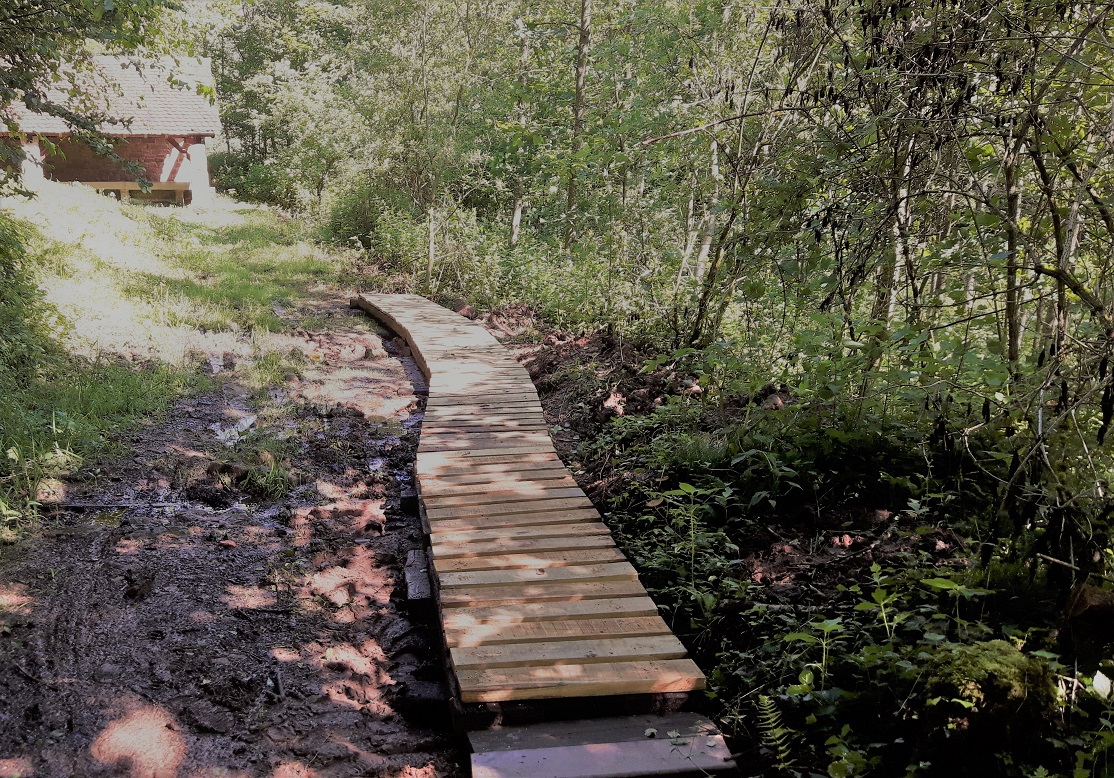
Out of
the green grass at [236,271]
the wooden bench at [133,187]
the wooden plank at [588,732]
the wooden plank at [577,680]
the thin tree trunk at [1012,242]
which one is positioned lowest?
the wooden plank at [588,732]

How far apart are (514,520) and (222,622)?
1.67 meters

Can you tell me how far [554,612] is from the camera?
3.51 metres

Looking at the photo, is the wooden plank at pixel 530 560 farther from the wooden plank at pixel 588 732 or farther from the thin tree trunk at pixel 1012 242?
the thin tree trunk at pixel 1012 242


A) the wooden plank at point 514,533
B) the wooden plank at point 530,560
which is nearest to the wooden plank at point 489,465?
the wooden plank at point 514,533

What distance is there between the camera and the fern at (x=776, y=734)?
2613 mm

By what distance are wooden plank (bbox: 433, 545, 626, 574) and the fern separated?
1.28 meters

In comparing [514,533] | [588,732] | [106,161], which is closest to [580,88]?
[514,533]

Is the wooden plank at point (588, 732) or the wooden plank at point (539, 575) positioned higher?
the wooden plank at point (539, 575)

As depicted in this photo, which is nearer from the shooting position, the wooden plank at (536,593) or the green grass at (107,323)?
the wooden plank at (536,593)

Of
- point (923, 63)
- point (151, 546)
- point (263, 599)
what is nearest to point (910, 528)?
point (923, 63)

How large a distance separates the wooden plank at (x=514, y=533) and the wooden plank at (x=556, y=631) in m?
0.80

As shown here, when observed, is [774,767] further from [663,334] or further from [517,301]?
[517,301]

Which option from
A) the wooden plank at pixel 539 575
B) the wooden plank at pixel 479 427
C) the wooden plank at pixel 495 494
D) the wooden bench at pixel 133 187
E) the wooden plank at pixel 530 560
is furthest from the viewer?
the wooden bench at pixel 133 187

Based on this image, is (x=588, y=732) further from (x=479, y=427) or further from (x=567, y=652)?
(x=479, y=427)
